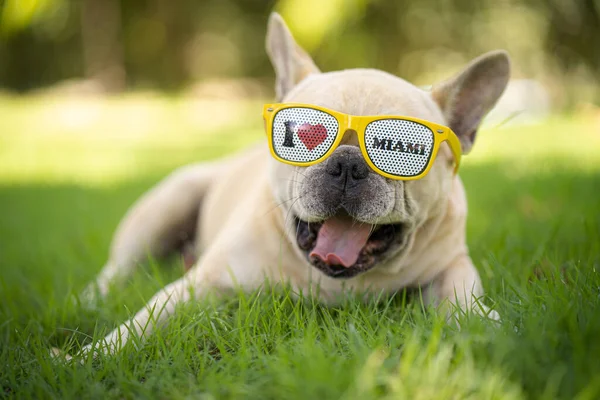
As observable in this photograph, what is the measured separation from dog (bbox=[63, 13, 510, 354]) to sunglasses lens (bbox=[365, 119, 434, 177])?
6 cm

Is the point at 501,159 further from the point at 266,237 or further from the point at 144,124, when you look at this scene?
the point at 144,124

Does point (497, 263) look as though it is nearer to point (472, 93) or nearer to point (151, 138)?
point (472, 93)

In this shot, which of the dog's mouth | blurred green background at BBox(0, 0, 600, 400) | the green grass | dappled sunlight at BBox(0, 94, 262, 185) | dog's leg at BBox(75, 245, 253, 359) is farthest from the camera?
dappled sunlight at BBox(0, 94, 262, 185)

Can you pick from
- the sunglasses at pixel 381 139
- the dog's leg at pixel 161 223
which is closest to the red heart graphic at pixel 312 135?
the sunglasses at pixel 381 139

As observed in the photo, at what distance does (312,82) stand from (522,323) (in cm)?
142

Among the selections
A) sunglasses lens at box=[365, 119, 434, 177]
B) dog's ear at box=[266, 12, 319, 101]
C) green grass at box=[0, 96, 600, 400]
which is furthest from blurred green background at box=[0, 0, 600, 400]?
dog's ear at box=[266, 12, 319, 101]

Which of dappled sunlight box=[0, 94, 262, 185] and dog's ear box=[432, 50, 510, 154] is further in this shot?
dappled sunlight box=[0, 94, 262, 185]

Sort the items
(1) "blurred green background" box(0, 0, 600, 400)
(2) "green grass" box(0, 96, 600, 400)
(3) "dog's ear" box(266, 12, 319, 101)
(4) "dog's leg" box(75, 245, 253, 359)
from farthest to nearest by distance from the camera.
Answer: (3) "dog's ear" box(266, 12, 319, 101), (4) "dog's leg" box(75, 245, 253, 359), (1) "blurred green background" box(0, 0, 600, 400), (2) "green grass" box(0, 96, 600, 400)

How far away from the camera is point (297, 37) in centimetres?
1236

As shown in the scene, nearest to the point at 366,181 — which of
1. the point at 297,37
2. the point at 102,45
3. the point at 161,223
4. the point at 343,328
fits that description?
the point at 343,328

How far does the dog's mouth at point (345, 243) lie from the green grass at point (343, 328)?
0.56 feet

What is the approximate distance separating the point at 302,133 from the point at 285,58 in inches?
31.0

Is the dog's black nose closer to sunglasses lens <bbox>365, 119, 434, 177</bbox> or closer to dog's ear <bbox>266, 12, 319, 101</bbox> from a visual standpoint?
sunglasses lens <bbox>365, 119, 434, 177</bbox>

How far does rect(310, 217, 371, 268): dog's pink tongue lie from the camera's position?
2.32 metres
